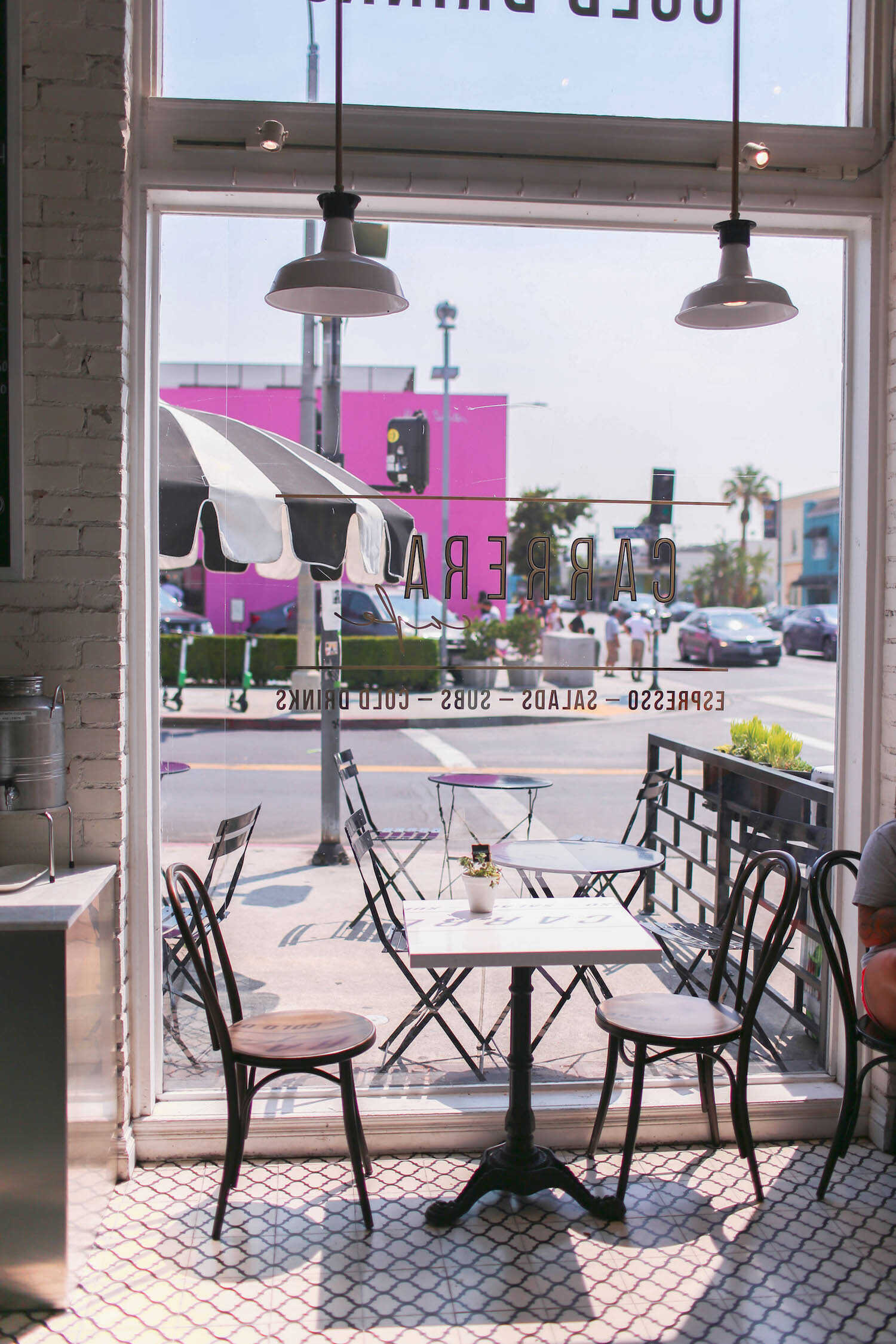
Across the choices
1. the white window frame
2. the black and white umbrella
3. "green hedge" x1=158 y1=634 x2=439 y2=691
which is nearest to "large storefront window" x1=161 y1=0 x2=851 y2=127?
the white window frame

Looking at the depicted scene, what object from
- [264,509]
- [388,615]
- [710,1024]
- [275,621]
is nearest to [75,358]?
[264,509]

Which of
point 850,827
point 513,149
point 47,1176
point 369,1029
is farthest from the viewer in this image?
point 850,827

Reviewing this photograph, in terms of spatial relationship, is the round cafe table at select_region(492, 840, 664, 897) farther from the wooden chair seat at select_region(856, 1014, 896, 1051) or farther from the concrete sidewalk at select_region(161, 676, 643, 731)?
the wooden chair seat at select_region(856, 1014, 896, 1051)

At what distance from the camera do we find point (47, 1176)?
7.64ft

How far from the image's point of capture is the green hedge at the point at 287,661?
319 centimetres

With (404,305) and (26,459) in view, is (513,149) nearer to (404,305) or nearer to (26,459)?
(404,305)

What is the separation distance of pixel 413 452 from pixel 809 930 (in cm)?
208

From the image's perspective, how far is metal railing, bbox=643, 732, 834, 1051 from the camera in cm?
342

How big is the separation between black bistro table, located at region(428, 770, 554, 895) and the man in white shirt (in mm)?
469

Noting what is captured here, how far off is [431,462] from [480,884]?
1.35 m

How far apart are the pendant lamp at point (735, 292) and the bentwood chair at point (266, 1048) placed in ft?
6.87

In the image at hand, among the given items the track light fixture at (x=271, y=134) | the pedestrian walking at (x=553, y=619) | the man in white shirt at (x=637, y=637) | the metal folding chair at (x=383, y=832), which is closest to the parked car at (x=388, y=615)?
the pedestrian walking at (x=553, y=619)

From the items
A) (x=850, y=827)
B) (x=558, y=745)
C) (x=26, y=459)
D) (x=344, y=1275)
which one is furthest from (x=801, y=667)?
(x=26, y=459)

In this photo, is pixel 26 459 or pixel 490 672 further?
pixel 490 672
